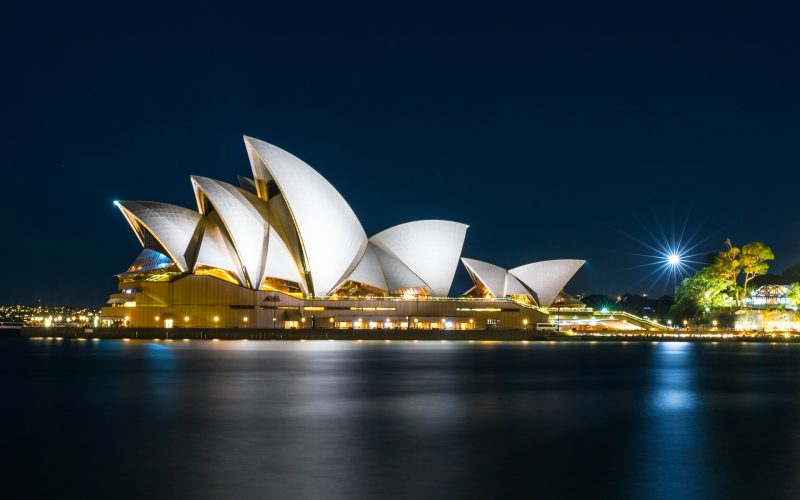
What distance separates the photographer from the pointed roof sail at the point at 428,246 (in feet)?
255

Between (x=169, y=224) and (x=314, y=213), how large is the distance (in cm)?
1197

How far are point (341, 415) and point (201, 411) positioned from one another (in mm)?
3834

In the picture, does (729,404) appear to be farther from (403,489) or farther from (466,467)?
(403,489)

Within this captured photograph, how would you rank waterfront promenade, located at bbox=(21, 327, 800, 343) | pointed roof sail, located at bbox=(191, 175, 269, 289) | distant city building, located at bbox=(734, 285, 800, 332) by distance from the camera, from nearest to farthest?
pointed roof sail, located at bbox=(191, 175, 269, 289), waterfront promenade, located at bbox=(21, 327, 800, 343), distant city building, located at bbox=(734, 285, 800, 332)

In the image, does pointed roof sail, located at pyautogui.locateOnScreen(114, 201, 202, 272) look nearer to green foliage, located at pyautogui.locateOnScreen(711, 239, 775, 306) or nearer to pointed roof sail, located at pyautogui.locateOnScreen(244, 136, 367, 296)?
pointed roof sail, located at pyautogui.locateOnScreen(244, 136, 367, 296)

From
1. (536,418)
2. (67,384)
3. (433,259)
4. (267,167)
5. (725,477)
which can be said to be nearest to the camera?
(725,477)

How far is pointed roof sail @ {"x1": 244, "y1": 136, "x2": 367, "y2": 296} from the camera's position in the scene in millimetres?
64750

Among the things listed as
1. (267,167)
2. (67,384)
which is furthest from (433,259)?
(67,384)

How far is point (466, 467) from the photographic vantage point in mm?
14820

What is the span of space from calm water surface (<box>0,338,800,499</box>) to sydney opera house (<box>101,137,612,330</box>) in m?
31.6

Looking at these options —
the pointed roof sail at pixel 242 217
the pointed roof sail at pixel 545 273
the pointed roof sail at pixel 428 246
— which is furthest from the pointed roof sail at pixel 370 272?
the pointed roof sail at pixel 545 273

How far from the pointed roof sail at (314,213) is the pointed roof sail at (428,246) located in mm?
5087

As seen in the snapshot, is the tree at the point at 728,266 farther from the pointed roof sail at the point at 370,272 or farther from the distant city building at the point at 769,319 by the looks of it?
the pointed roof sail at the point at 370,272

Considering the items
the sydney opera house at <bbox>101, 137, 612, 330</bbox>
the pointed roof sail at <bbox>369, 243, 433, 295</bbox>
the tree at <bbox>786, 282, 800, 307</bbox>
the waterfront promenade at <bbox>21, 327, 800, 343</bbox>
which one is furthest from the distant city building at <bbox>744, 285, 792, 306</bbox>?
the pointed roof sail at <bbox>369, 243, 433, 295</bbox>
